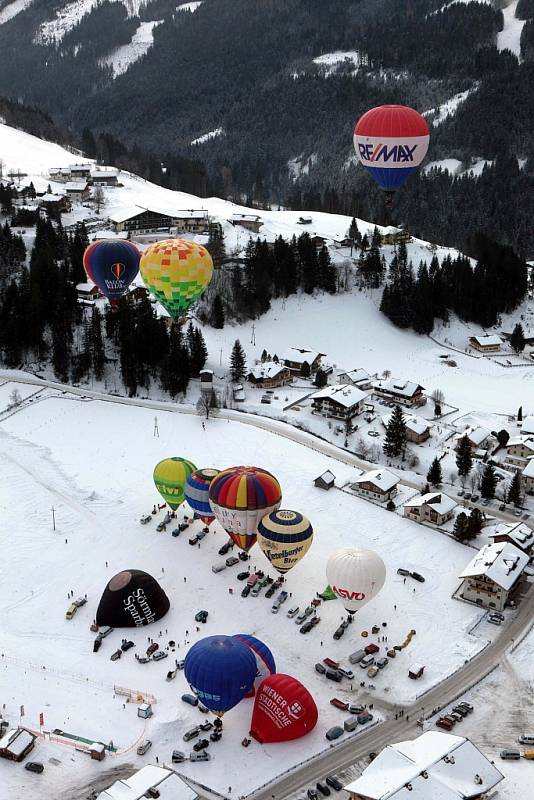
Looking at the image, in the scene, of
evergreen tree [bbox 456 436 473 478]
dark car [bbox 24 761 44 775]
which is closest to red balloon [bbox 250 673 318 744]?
dark car [bbox 24 761 44 775]

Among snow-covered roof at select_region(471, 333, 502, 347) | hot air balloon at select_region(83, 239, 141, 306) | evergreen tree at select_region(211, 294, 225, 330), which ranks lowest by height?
snow-covered roof at select_region(471, 333, 502, 347)

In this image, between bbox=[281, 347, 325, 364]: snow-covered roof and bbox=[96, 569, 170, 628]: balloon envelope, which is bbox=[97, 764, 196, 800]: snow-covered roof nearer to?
bbox=[96, 569, 170, 628]: balloon envelope

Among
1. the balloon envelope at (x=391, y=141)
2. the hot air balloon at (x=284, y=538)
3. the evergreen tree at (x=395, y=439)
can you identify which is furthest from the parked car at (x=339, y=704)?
the balloon envelope at (x=391, y=141)

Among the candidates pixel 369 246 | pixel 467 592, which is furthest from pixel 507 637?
pixel 369 246

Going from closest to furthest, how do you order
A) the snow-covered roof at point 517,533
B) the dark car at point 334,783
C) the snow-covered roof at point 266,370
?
1. the dark car at point 334,783
2. the snow-covered roof at point 517,533
3. the snow-covered roof at point 266,370

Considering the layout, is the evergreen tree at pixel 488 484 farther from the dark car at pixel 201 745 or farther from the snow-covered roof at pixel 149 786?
the snow-covered roof at pixel 149 786

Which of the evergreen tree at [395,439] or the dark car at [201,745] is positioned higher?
the evergreen tree at [395,439]

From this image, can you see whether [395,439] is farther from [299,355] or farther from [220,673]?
[220,673]

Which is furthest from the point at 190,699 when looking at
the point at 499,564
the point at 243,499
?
the point at 499,564
